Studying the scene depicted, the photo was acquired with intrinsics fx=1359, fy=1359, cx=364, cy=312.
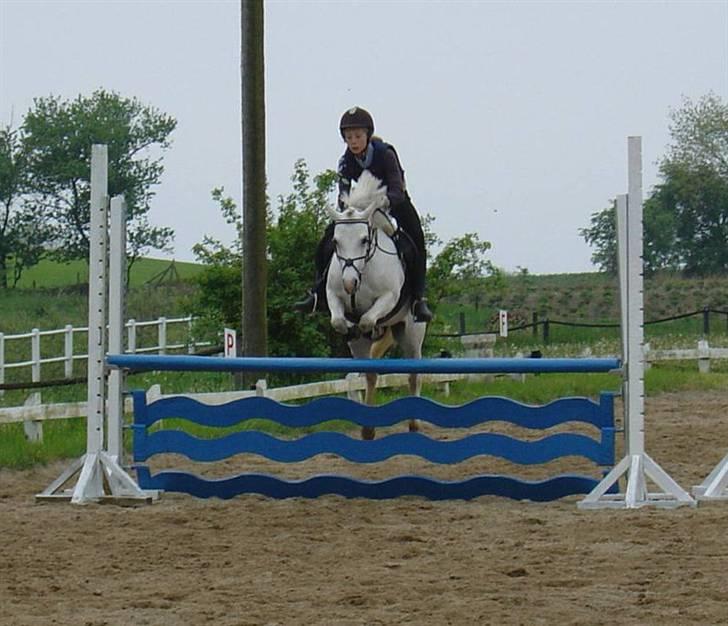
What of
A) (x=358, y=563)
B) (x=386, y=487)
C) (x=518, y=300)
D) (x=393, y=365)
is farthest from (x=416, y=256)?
(x=518, y=300)

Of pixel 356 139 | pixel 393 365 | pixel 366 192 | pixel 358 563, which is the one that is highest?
pixel 356 139

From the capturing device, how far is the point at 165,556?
582 centimetres

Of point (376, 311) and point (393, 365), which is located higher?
point (376, 311)

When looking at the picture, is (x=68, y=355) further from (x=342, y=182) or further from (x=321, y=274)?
(x=342, y=182)

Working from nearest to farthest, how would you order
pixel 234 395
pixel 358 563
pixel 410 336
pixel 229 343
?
1. pixel 358 563
2. pixel 410 336
3. pixel 234 395
4. pixel 229 343

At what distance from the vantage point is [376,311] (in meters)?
7.66

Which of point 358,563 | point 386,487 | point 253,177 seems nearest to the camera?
point 358,563

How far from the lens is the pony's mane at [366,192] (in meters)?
7.90

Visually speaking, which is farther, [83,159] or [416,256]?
[83,159]

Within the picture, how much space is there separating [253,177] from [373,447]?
5.54 metres

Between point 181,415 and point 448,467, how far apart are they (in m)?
2.16

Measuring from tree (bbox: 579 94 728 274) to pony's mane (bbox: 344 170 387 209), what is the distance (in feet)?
96.9

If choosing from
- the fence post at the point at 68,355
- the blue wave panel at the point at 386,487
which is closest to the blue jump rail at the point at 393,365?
the blue wave panel at the point at 386,487

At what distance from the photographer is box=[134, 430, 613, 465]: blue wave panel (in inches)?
297
